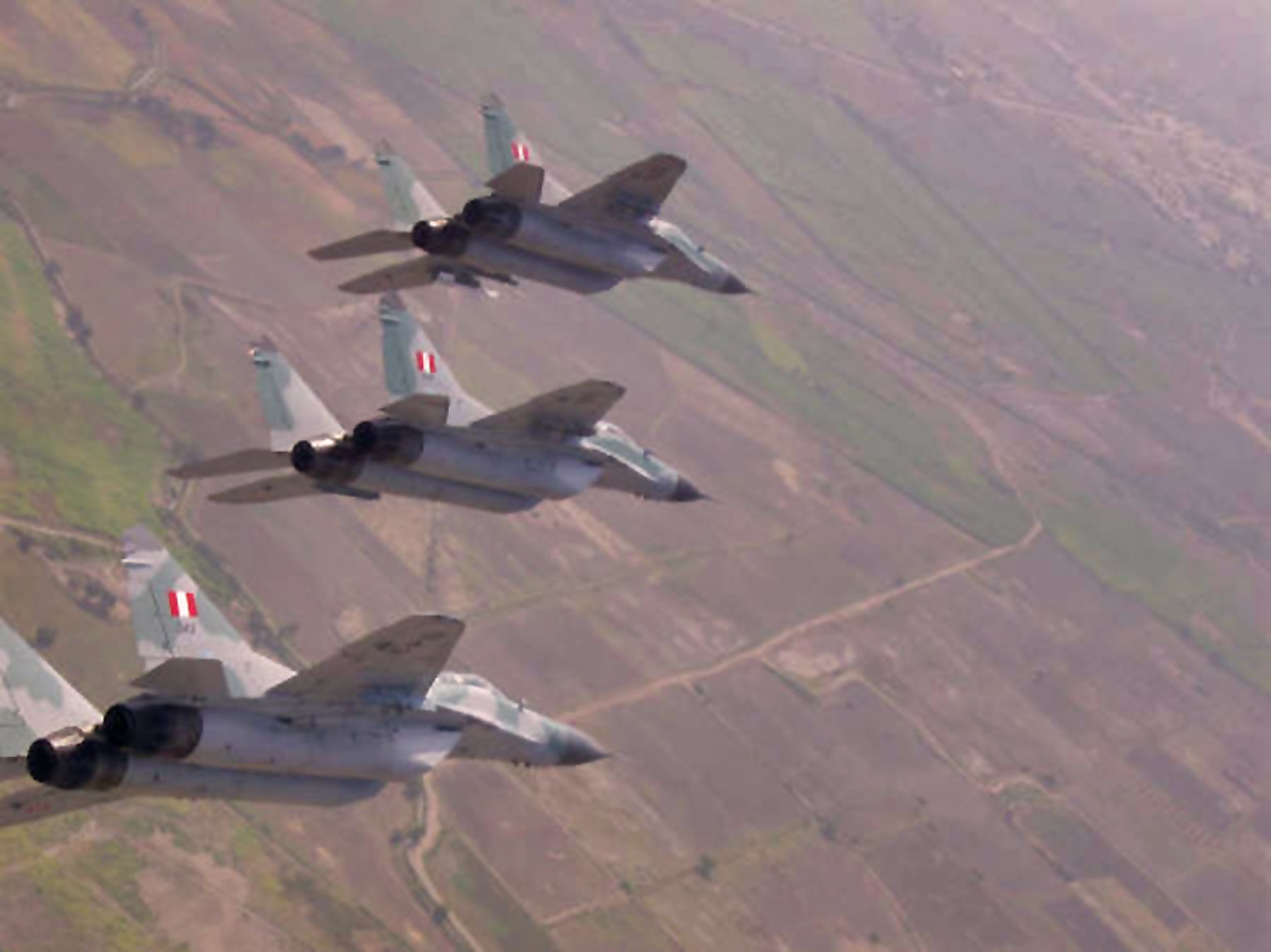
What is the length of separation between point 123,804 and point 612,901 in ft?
119

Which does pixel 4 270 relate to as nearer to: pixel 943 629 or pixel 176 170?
pixel 176 170

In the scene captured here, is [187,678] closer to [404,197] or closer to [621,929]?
[404,197]

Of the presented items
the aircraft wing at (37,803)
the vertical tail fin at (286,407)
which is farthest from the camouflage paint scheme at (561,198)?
the aircraft wing at (37,803)

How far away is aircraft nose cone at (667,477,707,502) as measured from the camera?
71.3 metres

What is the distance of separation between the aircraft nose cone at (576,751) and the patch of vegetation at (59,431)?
86486 millimetres

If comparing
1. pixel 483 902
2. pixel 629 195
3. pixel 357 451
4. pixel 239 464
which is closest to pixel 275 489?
pixel 239 464

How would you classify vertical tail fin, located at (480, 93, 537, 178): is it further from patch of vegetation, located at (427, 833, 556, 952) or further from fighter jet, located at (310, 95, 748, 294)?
patch of vegetation, located at (427, 833, 556, 952)

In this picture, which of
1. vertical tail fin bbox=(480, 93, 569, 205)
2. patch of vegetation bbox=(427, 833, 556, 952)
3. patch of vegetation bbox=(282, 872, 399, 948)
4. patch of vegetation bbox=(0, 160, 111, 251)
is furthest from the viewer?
patch of vegetation bbox=(0, 160, 111, 251)

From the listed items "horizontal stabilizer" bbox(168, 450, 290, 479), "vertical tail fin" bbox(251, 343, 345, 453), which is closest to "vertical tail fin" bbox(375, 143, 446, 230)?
"vertical tail fin" bbox(251, 343, 345, 453)

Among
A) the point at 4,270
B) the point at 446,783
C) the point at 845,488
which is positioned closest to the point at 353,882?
the point at 446,783

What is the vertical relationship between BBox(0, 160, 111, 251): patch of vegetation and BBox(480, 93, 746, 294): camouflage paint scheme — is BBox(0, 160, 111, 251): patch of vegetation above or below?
below

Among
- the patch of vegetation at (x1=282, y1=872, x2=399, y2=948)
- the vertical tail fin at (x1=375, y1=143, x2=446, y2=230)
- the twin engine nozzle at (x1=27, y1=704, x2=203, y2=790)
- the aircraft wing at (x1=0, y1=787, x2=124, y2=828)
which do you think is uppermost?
the vertical tail fin at (x1=375, y1=143, x2=446, y2=230)

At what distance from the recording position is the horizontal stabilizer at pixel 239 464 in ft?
194

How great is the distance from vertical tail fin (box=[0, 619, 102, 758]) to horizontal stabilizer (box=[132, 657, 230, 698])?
4328 millimetres
